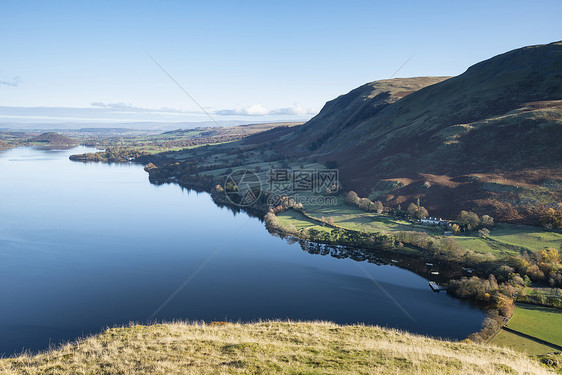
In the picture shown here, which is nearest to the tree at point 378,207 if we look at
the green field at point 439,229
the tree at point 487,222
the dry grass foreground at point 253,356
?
the green field at point 439,229

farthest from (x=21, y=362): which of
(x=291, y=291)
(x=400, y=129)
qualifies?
(x=400, y=129)

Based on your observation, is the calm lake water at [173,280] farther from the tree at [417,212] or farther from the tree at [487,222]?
the tree at [487,222]

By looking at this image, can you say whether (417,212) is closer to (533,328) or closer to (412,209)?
(412,209)

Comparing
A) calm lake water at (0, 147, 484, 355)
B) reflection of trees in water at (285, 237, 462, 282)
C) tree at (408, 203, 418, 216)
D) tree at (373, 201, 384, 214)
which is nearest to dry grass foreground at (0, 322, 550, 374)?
calm lake water at (0, 147, 484, 355)

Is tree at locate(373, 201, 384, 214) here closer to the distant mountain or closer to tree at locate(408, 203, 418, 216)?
the distant mountain

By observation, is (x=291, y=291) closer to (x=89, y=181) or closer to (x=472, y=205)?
(x=472, y=205)
